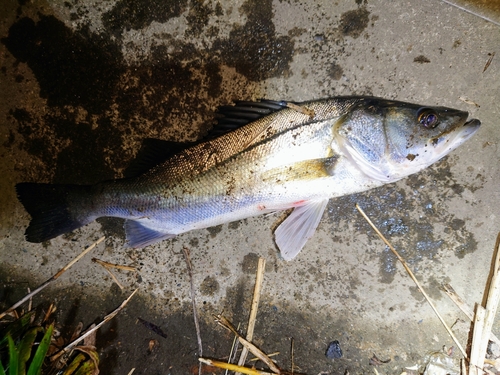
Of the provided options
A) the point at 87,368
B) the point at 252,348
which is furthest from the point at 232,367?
the point at 87,368

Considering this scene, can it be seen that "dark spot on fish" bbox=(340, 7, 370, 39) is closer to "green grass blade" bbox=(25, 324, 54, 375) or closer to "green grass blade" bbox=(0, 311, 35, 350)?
"green grass blade" bbox=(25, 324, 54, 375)

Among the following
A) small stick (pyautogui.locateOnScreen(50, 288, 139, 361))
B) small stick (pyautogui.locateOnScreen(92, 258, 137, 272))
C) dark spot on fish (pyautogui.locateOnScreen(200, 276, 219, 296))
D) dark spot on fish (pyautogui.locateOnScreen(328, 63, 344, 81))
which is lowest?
small stick (pyautogui.locateOnScreen(50, 288, 139, 361))

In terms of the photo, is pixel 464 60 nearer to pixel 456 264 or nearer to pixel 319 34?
pixel 319 34

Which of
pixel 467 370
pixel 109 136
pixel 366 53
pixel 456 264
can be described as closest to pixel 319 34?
pixel 366 53

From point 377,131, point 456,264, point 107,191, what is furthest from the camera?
point 456,264

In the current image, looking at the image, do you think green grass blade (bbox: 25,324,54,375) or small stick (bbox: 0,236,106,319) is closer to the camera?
green grass blade (bbox: 25,324,54,375)

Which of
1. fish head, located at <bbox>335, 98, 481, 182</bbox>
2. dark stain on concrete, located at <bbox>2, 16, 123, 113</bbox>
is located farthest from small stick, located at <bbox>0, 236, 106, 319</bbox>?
fish head, located at <bbox>335, 98, 481, 182</bbox>

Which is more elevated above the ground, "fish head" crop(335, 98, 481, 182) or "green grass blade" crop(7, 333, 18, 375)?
"fish head" crop(335, 98, 481, 182)
